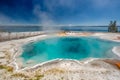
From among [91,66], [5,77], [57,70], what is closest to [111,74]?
[91,66]

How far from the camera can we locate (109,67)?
15.4 metres

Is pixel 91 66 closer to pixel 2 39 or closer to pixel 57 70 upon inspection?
pixel 57 70

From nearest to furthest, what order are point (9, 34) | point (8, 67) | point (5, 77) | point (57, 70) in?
1. point (5, 77)
2. point (57, 70)
3. point (8, 67)
4. point (9, 34)

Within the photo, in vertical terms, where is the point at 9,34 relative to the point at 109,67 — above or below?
above

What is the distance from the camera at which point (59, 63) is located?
16.5 meters

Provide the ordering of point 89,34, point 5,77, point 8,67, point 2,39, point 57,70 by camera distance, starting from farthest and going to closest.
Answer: point 89,34 → point 2,39 → point 8,67 → point 57,70 → point 5,77

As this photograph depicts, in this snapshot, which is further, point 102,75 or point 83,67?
point 83,67

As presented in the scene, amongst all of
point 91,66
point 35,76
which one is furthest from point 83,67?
point 35,76

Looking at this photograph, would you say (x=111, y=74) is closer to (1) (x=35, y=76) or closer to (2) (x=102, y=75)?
(2) (x=102, y=75)

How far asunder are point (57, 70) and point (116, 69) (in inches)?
292

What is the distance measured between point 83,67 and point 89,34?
43864 millimetres

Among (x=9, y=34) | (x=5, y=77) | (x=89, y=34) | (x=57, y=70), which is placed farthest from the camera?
(x=89, y=34)

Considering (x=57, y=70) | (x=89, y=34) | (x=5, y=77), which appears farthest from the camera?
(x=89, y=34)

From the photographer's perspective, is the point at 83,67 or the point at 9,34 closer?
the point at 83,67
